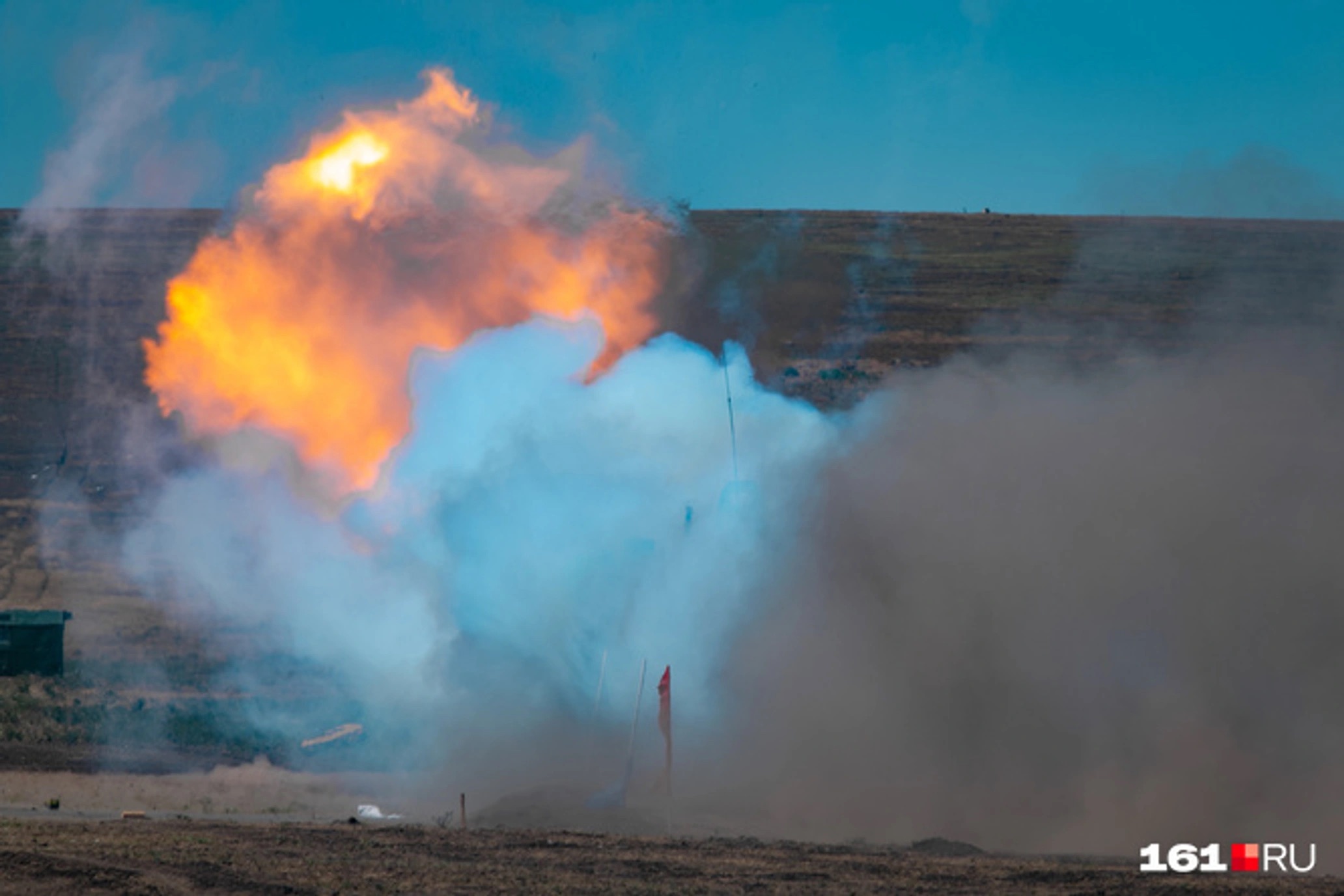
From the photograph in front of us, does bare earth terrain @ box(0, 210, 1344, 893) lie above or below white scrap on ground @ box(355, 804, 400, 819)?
above

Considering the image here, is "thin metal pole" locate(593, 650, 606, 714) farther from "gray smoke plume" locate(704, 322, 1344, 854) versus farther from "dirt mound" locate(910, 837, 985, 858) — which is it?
"dirt mound" locate(910, 837, 985, 858)

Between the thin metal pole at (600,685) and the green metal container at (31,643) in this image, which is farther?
the green metal container at (31,643)

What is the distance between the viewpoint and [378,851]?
19391 millimetres

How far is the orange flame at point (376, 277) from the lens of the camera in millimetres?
31719

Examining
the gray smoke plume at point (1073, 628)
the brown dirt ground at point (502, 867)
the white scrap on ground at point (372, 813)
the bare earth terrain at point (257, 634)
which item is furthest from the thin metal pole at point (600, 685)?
the brown dirt ground at point (502, 867)

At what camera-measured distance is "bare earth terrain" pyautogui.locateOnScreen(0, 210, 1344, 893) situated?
1788 centimetres

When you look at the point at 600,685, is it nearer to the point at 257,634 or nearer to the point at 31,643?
the point at 31,643

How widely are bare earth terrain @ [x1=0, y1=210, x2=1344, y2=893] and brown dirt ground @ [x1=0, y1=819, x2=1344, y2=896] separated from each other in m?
0.07

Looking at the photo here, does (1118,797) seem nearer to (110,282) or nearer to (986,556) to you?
(986,556)

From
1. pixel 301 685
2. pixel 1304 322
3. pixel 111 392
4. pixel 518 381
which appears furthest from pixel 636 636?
pixel 111 392

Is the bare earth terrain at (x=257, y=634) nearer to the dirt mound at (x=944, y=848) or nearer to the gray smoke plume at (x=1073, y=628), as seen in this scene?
the dirt mound at (x=944, y=848)

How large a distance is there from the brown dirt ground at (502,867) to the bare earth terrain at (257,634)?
0.07m

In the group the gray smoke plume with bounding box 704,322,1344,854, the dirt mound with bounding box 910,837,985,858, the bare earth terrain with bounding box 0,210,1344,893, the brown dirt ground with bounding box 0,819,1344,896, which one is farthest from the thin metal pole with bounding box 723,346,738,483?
the brown dirt ground with bounding box 0,819,1344,896

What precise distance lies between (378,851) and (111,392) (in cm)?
4954
